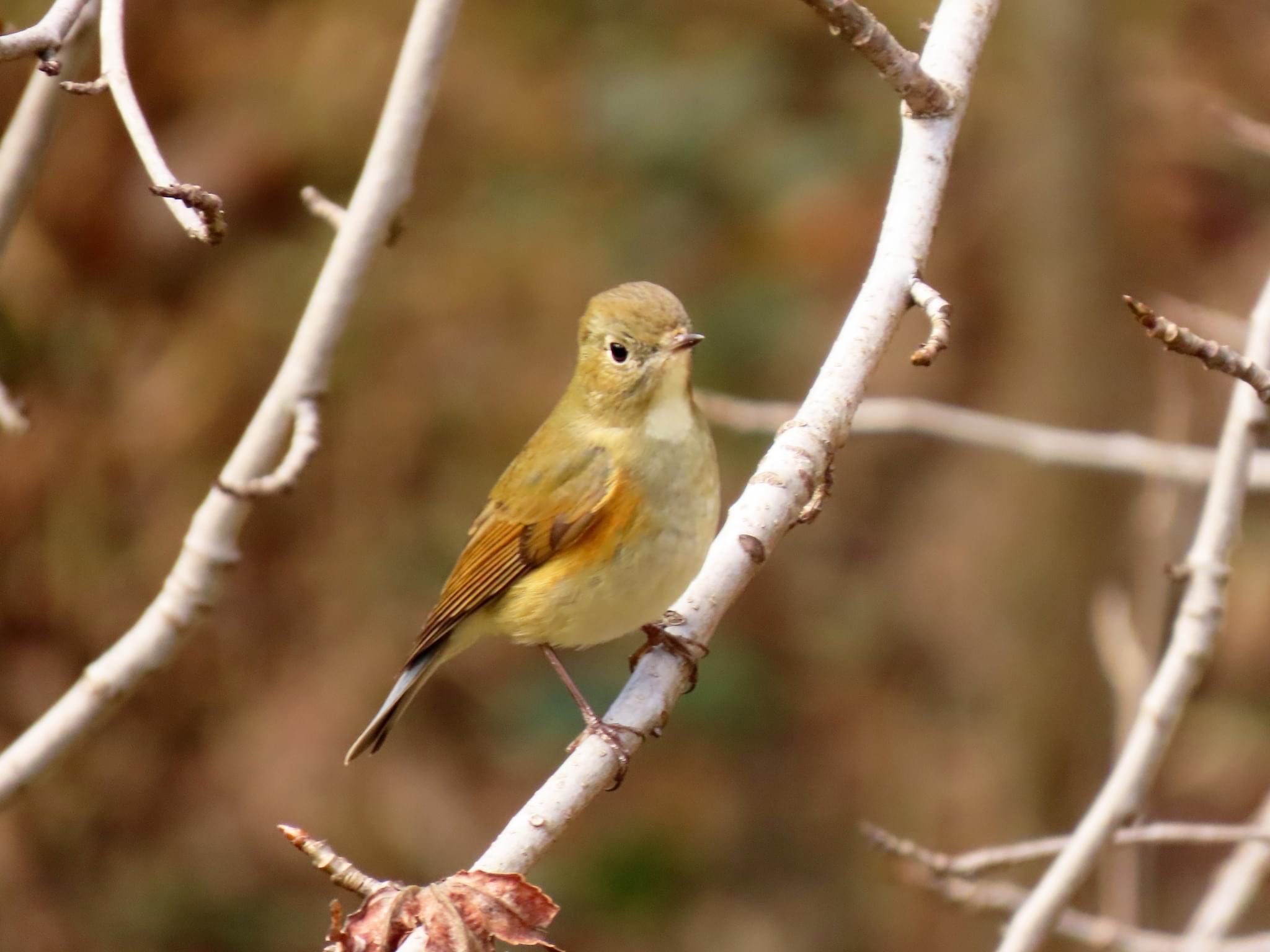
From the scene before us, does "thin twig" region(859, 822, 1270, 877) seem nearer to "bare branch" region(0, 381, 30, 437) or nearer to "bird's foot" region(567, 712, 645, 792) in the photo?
"bird's foot" region(567, 712, 645, 792)

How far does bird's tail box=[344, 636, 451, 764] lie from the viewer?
3.78 meters

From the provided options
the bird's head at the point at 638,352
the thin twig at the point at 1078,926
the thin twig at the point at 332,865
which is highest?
the bird's head at the point at 638,352

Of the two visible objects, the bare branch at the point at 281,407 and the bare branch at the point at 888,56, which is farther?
the bare branch at the point at 281,407

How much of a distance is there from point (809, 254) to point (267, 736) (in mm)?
2891

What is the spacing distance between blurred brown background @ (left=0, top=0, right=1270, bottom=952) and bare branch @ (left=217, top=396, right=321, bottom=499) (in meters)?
2.76

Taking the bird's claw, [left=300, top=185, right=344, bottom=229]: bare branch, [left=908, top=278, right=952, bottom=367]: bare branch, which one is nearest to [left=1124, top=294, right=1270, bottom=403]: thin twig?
[left=908, top=278, right=952, bottom=367]: bare branch

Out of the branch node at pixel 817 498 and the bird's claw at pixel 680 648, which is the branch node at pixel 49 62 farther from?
the bird's claw at pixel 680 648

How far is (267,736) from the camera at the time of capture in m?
6.23

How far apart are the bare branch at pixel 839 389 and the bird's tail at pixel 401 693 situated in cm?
105

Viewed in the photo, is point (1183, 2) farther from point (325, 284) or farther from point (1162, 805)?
point (325, 284)

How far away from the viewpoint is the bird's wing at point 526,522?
3598mm

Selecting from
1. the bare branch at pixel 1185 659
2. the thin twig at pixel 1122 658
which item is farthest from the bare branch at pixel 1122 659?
the bare branch at pixel 1185 659

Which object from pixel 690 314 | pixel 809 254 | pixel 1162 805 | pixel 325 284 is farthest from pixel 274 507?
pixel 1162 805

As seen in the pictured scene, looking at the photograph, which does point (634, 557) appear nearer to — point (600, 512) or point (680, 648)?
point (600, 512)
